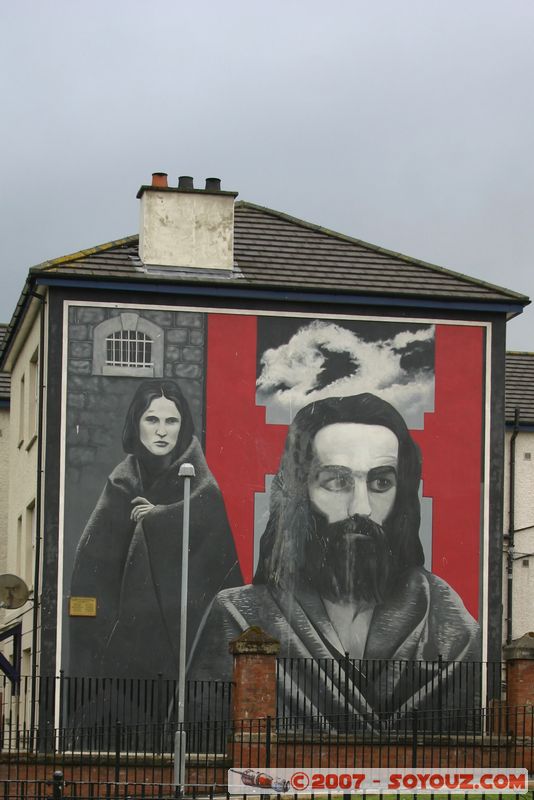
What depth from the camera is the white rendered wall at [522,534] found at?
4000 cm

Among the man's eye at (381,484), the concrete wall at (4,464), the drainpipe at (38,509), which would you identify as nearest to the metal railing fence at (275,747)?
the drainpipe at (38,509)

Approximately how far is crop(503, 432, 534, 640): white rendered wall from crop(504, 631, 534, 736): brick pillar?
10.2 meters

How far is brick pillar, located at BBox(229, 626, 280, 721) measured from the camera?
91.0 ft

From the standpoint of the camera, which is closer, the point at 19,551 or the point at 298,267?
the point at 298,267

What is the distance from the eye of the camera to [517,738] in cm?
2895

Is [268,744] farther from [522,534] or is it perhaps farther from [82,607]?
[522,534]

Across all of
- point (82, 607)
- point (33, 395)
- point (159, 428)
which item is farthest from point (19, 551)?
point (159, 428)

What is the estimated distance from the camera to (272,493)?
31375 millimetres

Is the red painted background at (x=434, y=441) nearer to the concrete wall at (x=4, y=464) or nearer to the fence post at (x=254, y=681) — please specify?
the fence post at (x=254, y=681)

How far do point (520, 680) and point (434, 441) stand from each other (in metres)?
4.92

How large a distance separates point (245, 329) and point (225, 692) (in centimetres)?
664

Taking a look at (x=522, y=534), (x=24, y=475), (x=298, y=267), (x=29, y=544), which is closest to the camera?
(x=298, y=267)

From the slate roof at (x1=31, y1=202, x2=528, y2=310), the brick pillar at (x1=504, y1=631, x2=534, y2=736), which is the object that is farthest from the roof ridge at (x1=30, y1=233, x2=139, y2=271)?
the brick pillar at (x1=504, y1=631, x2=534, y2=736)

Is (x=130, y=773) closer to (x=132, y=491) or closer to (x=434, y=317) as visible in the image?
(x=132, y=491)
